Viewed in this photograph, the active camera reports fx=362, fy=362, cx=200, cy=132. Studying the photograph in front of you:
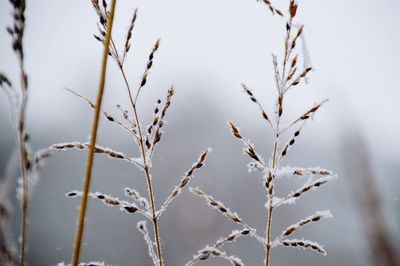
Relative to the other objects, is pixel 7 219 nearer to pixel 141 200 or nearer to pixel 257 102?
pixel 141 200

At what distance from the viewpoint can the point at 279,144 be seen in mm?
818

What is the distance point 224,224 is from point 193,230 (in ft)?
7.97

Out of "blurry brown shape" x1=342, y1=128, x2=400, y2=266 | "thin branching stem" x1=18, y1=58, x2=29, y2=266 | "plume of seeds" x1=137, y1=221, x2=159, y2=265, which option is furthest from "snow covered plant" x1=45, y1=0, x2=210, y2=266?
"blurry brown shape" x1=342, y1=128, x2=400, y2=266

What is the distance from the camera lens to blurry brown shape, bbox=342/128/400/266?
3.40 ft

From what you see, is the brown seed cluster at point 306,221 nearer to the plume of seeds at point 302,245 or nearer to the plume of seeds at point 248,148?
the plume of seeds at point 302,245

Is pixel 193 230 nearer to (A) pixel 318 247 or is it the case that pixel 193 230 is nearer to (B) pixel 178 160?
(B) pixel 178 160

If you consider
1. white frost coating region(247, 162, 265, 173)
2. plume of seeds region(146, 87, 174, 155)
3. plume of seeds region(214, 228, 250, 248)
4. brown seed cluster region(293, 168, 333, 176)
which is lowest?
plume of seeds region(214, 228, 250, 248)

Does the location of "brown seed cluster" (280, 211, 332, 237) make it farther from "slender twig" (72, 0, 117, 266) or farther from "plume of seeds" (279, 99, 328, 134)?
"slender twig" (72, 0, 117, 266)

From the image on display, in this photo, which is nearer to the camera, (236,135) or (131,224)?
(236,135)

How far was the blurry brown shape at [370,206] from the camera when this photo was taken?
1036 millimetres

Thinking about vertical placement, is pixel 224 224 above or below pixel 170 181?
below

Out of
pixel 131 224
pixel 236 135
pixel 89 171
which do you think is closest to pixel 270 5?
pixel 236 135

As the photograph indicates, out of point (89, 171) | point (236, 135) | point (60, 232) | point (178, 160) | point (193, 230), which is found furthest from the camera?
point (178, 160)

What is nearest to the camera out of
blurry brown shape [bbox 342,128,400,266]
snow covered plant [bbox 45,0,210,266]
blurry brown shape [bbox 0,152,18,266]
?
blurry brown shape [bbox 0,152,18,266]
